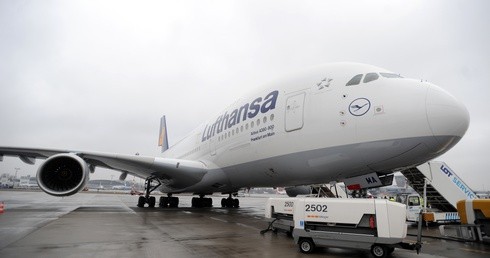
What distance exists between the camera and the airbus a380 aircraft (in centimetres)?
596

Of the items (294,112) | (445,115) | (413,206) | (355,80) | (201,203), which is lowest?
(201,203)

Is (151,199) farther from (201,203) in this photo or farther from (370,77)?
(370,77)

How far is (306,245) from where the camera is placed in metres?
5.46

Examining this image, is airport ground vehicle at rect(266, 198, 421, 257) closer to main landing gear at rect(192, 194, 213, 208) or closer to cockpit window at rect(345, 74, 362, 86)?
cockpit window at rect(345, 74, 362, 86)

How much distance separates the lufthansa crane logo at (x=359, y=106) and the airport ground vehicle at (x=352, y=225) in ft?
7.06

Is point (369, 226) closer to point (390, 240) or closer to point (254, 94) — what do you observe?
point (390, 240)

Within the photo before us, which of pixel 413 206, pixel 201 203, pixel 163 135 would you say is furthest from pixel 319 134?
pixel 163 135

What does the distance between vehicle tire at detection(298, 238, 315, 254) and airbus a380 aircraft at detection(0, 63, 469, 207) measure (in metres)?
2.13

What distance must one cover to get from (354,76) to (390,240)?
13.0ft

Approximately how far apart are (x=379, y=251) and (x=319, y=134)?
9.59ft

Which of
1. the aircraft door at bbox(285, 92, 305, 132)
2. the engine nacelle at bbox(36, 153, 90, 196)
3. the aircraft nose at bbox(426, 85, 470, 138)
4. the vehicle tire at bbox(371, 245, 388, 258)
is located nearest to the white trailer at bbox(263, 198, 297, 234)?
the aircraft door at bbox(285, 92, 305, 132)

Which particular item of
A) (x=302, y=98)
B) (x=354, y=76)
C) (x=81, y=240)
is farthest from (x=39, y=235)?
(x=354, y=76)

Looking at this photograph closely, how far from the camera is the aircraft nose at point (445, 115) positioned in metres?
5.73

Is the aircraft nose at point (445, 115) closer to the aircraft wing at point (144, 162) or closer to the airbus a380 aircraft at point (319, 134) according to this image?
the airbus a380 aircraft at point (319, 134)
